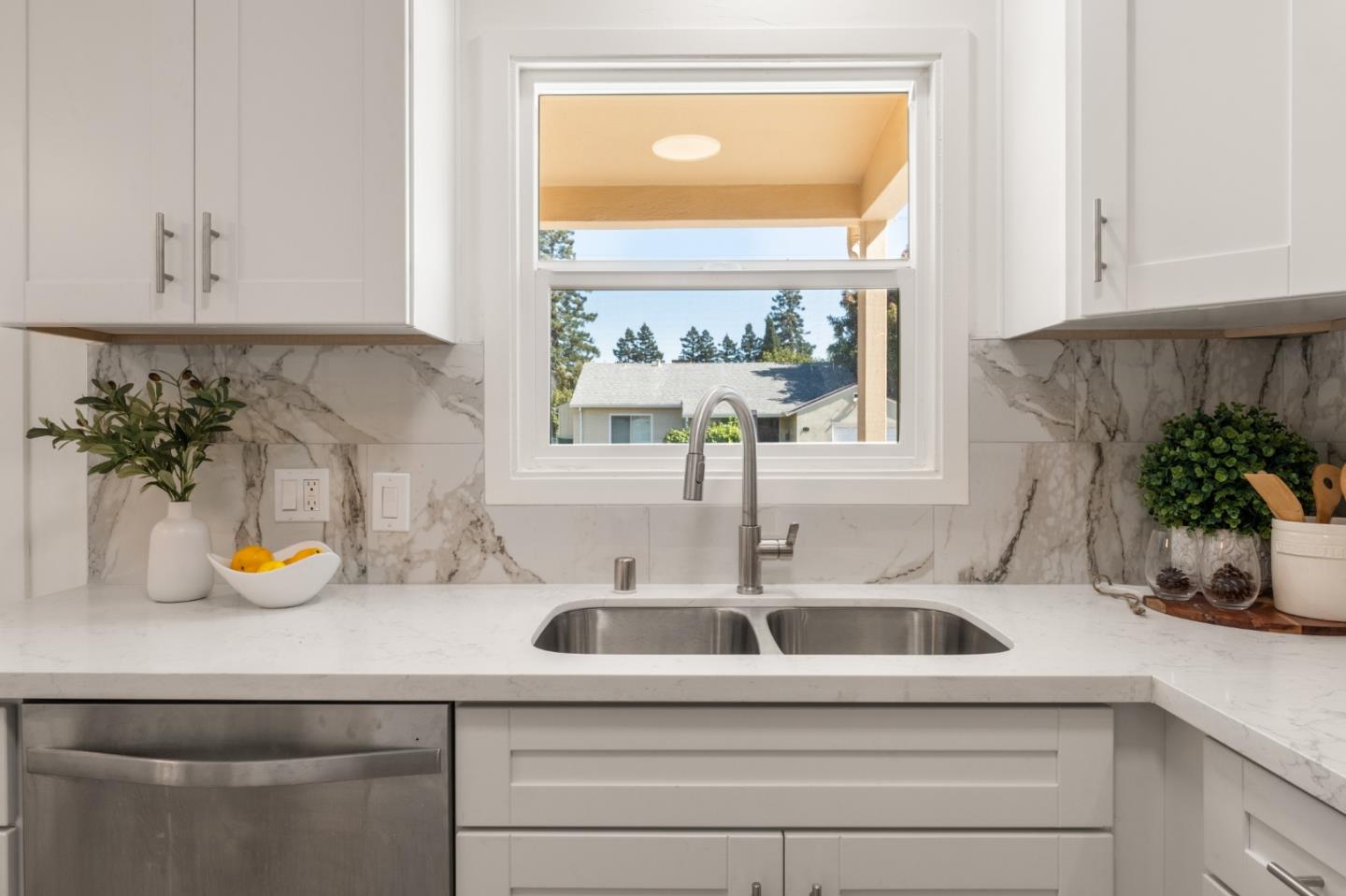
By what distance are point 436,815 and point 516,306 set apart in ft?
3.45

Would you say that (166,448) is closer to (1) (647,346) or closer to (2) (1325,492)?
(1) (647,346)

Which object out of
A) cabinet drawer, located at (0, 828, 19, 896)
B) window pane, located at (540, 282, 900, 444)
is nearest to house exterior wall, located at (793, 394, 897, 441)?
window pane, located at (540, 282, 900, 444)

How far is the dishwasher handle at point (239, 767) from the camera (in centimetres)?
103

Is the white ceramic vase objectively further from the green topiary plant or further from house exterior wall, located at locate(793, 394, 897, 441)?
the green topiary plant

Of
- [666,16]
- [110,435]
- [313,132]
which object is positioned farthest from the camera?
[666,16]

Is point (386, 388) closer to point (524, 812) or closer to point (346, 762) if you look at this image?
point (346, 762)

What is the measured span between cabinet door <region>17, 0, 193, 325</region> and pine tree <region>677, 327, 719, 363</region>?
1009mm

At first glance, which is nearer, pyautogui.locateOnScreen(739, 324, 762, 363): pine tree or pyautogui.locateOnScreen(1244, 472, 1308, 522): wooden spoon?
pyautogui.locateOnScreen(1244, 472, 1308, 522): wooden spoon

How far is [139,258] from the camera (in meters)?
1.34

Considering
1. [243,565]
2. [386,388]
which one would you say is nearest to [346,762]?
[243,565]

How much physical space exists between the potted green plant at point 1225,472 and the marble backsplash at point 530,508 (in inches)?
8.1

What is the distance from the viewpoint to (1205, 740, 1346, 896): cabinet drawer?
30.0 inches

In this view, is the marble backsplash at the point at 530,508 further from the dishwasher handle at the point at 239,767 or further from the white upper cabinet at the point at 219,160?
the dishwasher handle at the point at 239,767

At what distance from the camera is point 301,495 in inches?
65.0
